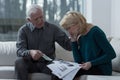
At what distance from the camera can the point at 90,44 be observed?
8.61 ft

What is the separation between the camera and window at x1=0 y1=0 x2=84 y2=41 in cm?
431

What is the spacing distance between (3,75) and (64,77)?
94 cm

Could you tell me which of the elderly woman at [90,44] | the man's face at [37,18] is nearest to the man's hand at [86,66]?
the elderly woman at [90,44]

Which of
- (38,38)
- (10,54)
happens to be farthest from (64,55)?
(10,54)

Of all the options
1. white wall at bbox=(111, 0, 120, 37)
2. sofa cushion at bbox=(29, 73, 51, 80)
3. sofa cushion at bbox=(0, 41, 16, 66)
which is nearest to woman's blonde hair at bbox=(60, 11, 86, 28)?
sofa cushion at bbox=(29, 73, 51, 80)

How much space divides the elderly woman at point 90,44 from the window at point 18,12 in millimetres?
1765

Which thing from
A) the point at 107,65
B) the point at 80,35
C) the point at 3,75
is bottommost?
the point at 3,75

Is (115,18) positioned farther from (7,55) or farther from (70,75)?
(70,75)

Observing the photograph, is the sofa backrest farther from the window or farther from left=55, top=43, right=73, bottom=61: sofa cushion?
the window

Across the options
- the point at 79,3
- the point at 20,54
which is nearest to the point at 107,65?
the point at 20,54

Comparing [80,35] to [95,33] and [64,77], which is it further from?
[64,77]

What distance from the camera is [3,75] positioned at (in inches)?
124

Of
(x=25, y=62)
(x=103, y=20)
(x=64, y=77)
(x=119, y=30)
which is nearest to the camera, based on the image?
(x=64, y=77)

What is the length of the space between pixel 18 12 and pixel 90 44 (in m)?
2.03
